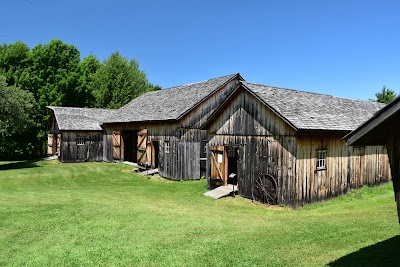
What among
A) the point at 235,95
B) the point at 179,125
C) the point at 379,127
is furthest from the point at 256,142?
the point at 379,127

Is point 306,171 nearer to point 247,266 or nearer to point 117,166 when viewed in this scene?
point 247,266

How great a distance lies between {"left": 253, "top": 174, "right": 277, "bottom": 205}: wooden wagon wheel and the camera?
1623 centimetres

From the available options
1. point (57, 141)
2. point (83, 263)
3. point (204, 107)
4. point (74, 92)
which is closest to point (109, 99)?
point (74, 92)

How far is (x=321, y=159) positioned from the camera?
16.6 m

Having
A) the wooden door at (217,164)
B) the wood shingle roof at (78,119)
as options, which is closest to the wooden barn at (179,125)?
the wooden door at (217,164)

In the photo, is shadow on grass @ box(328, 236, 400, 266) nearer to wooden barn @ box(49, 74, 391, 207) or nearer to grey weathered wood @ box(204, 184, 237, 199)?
wooden barn @ box(49, 74, 391, 207)

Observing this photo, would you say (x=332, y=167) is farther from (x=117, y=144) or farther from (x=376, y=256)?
(x=117, y=144)

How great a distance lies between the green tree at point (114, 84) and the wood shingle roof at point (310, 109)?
5118cm

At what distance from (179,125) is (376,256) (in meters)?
18.4

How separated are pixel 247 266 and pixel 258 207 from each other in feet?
27.4

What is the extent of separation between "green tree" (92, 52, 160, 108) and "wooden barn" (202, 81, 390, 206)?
49535 millimetres

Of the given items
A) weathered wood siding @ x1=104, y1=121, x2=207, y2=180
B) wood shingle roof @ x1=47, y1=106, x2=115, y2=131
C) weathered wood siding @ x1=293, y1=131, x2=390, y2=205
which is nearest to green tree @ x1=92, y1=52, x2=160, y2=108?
wood shingle roof @ x1=47, y1=106, x2=115, y2=131

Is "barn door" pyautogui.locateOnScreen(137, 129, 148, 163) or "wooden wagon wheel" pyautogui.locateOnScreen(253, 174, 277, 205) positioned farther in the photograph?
"barn door" pyautogui.locateOnScreen(137, 129, 148, 163)

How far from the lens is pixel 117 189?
20.6m
